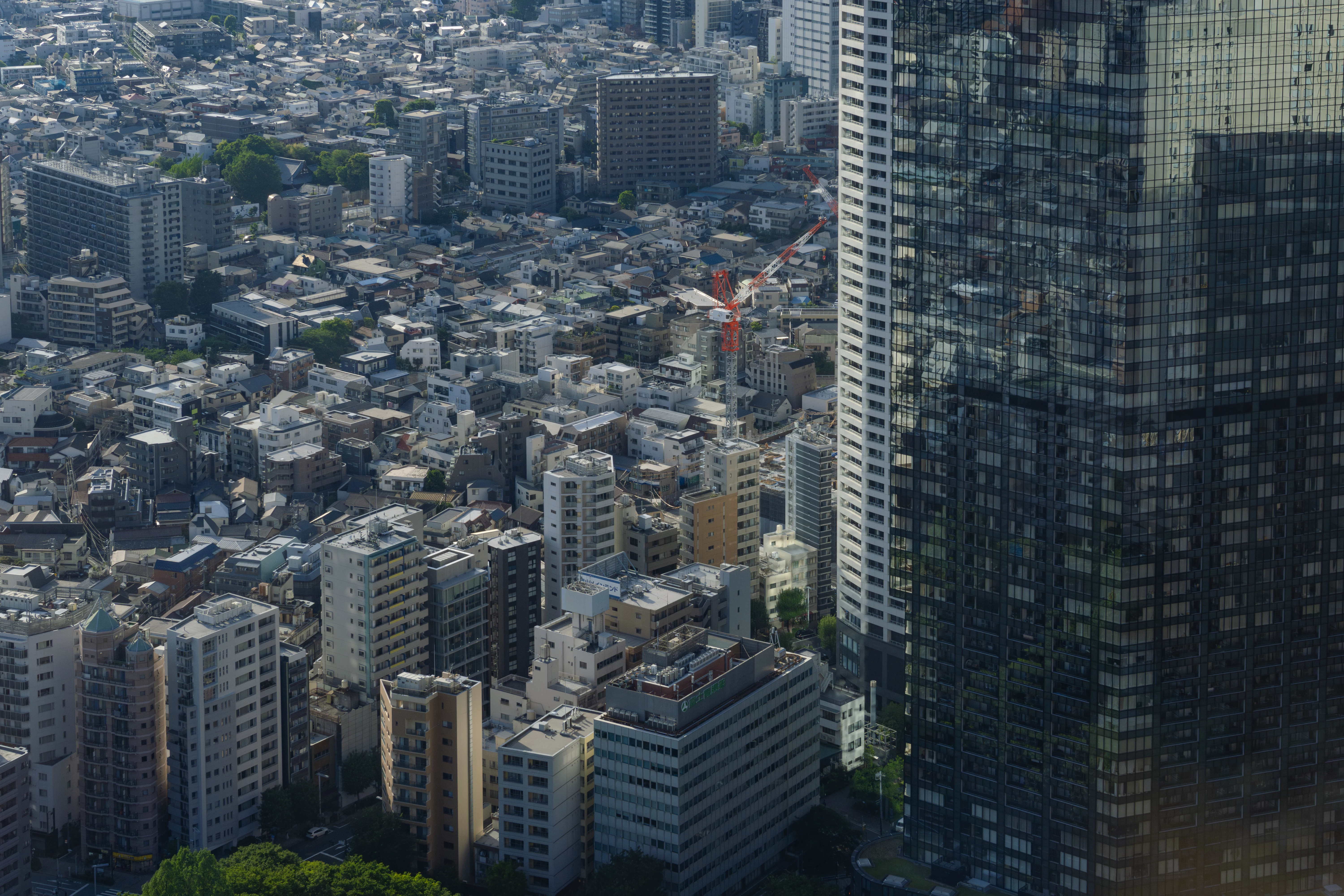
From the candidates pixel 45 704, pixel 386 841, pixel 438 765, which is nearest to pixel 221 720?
pixel 45 704

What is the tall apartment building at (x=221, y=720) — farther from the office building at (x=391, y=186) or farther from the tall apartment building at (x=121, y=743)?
the office building at (x=391, y=186)

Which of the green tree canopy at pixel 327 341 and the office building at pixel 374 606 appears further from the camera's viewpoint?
the green tree canopy at pixel 327 341

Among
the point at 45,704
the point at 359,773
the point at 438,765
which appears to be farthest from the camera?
the point at 359,773

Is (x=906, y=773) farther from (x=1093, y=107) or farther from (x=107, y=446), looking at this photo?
(x=107, y=446)

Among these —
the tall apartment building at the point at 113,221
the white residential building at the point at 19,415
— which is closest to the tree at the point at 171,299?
the tall apartment building at the point at 113,221

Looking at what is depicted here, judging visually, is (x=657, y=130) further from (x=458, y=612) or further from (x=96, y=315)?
(x=458, y=612)

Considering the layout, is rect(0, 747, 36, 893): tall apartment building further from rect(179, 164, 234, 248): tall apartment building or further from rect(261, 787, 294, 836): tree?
rect(179, 164, 234, 248): tall apartment building
